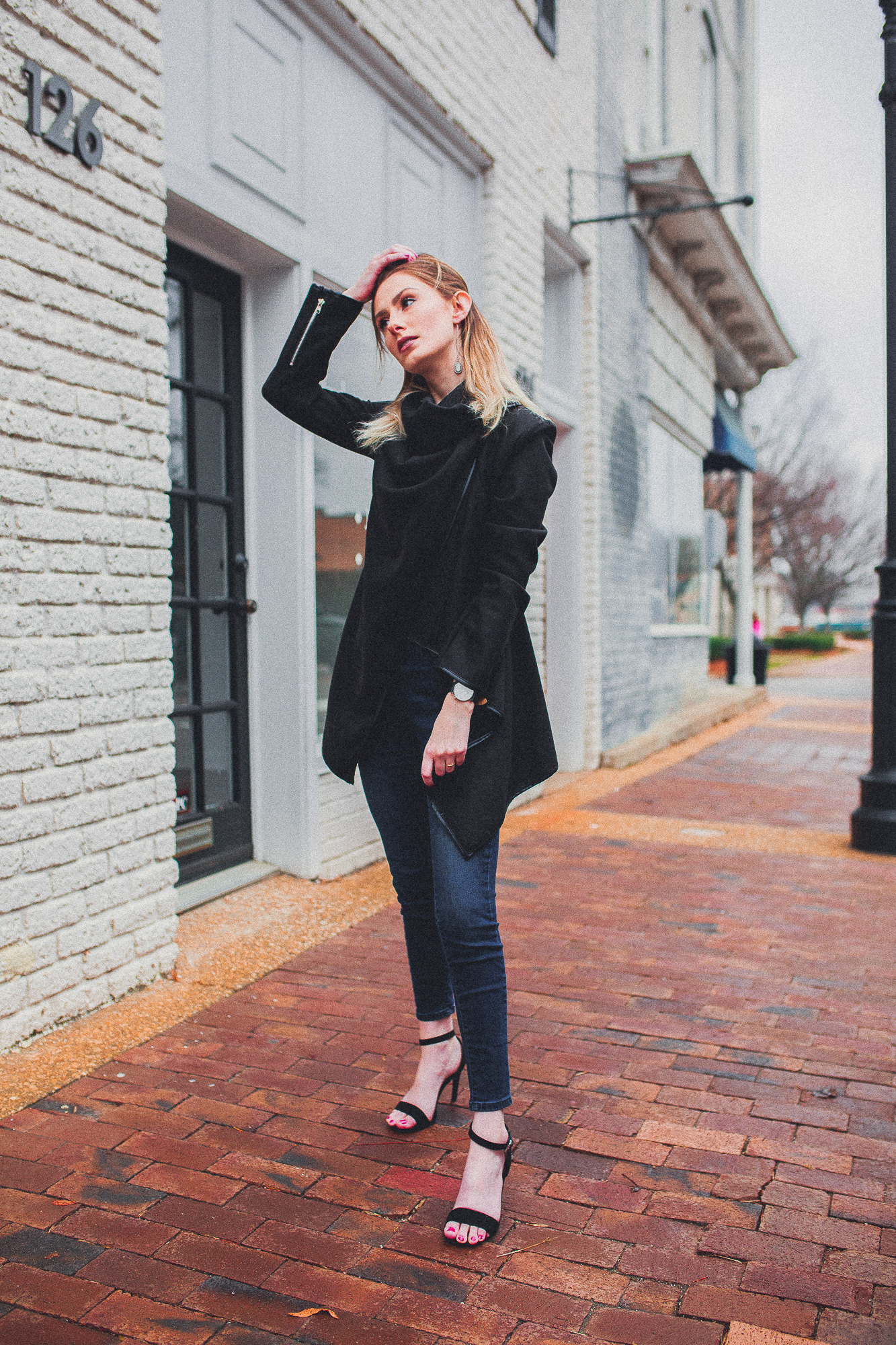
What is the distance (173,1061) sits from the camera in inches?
119

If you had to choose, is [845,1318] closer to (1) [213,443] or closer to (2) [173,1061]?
(2) [173,1061]

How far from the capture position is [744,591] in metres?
16.9

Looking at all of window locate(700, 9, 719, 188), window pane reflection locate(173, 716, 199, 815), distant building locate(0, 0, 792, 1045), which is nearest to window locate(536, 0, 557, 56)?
distant building locate(0, 0, 792, 1045)

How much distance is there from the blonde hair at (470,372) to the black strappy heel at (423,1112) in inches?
56.7

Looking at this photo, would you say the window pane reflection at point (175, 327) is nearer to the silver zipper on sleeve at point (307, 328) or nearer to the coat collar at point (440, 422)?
the silver zipper on sleeve at point (307, 328)

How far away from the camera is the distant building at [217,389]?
307 cm

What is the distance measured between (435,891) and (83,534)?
1655 mm

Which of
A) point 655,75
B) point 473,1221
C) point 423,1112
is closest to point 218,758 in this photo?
point 423,1112

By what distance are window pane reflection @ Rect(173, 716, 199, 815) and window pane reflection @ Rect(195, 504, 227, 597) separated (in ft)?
1.76

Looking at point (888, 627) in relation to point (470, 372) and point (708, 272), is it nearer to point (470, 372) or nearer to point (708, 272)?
point (470, 372)

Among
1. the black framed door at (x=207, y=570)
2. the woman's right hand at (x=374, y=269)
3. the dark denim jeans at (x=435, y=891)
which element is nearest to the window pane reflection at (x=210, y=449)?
the black framed door at (x=207, y=570)

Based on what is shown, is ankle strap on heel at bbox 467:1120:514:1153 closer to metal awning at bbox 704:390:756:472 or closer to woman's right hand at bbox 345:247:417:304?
woman's right hand at bbox 345:247:417:304

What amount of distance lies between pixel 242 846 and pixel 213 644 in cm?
89

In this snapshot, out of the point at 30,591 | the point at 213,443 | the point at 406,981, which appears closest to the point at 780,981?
the point at 406,981
